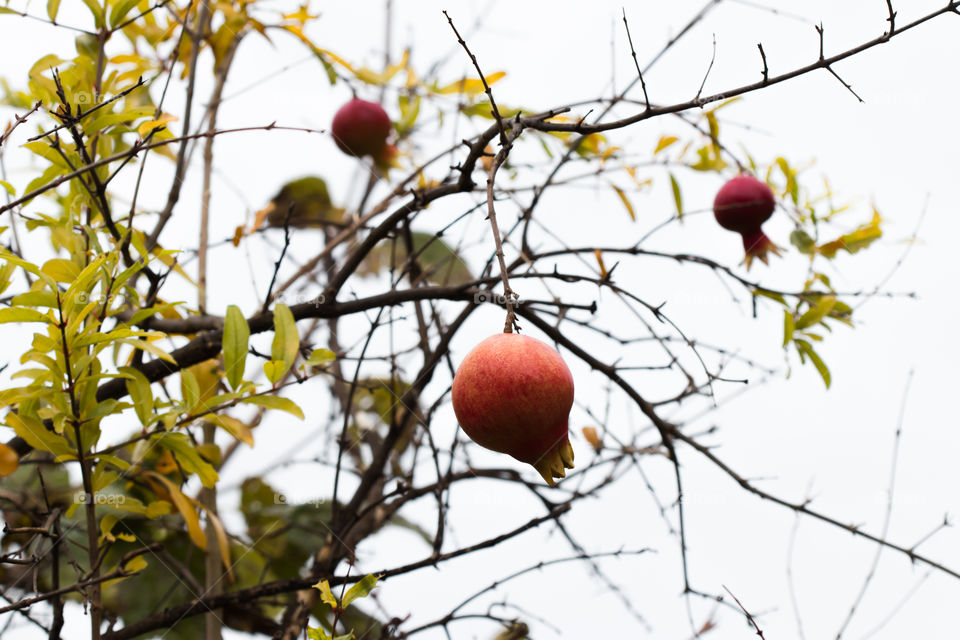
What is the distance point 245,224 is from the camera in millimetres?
1229

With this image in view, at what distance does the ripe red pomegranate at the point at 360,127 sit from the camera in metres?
1.41

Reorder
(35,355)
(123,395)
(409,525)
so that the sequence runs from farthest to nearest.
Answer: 1. (409,525)
2. (123,395)
3. (35,355)

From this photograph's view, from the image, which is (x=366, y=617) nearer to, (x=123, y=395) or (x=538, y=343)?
(x=123, y=395)

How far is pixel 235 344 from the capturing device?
804mm

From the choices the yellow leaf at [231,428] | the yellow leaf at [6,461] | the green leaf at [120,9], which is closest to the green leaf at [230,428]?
the yellow leaf at [231,428]

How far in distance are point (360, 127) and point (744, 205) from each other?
67cm

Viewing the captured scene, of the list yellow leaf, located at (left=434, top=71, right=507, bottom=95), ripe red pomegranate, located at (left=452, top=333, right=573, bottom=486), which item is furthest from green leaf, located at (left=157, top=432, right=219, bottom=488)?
yellow leaf, located at (left=434, top=71, right=507, bottom=95)

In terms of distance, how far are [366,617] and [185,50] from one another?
40.5 inches

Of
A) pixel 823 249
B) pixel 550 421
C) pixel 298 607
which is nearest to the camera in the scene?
pixel 550 421

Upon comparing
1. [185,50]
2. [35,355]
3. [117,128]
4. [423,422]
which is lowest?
[35,355]

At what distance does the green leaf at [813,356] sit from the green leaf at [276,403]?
716 millimetres

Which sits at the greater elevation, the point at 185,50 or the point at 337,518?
the point at 185,50

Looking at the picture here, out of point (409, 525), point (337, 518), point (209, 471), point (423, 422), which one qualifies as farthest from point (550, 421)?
point (409, 525)

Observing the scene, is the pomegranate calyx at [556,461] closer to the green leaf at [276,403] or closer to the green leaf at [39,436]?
the green leaf at [276,403]
